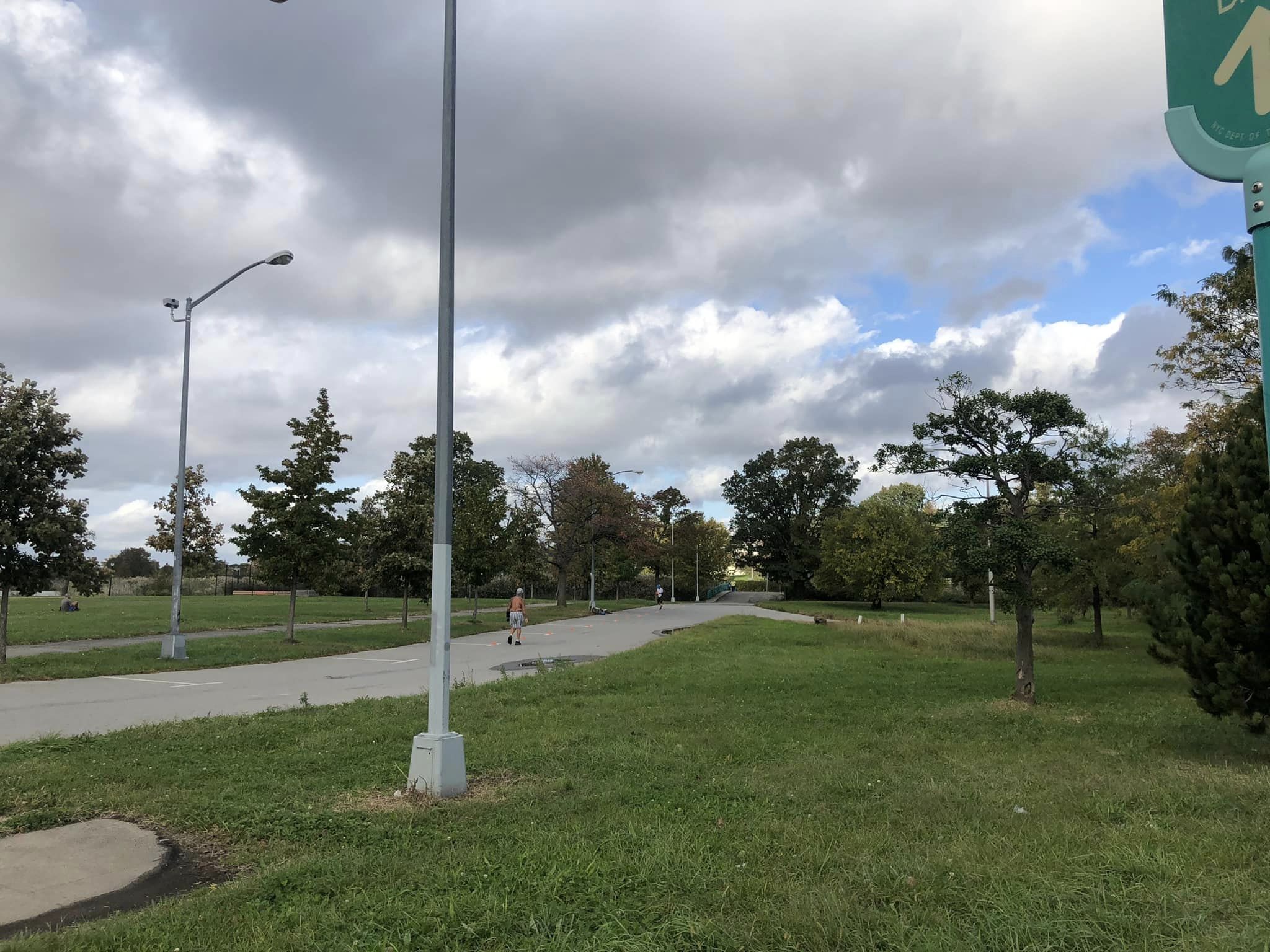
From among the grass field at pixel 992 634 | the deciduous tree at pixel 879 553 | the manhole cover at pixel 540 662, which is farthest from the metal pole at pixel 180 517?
the deciduous tree at pixel 879 553

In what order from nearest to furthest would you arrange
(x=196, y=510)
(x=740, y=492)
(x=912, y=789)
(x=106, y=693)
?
1. (x=912, y=789)
2. (x=106, y=693)
3. (x=196, y=510)
4. (x=740, y=492)

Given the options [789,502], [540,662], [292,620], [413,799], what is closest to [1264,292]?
[413,799]

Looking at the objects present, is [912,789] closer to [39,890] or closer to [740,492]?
[39,890]

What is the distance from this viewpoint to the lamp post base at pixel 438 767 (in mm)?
6535

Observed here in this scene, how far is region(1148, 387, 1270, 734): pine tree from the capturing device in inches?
294

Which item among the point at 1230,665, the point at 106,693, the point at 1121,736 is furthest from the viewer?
the point at 106,693

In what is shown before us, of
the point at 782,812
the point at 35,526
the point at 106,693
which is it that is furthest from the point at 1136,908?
the point at 35,526

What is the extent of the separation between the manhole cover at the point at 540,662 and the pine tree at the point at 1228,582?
35.2 ft

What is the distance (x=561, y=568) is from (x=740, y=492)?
38531 mm

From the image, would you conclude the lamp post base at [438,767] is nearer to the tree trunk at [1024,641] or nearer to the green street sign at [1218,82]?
the green street sign at [1218,82]

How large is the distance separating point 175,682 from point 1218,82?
653 inches

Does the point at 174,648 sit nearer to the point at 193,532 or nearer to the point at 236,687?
the point at 236,687

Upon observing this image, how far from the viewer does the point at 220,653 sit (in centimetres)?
1919

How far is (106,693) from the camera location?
13117 millimetres
